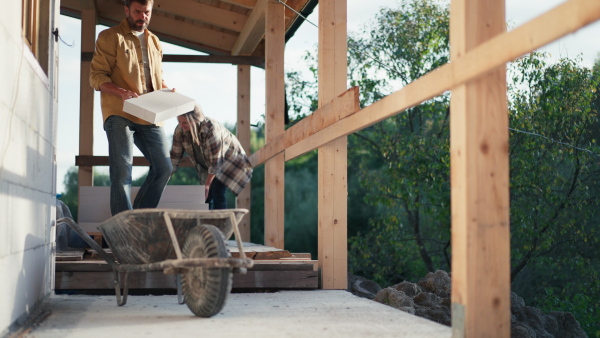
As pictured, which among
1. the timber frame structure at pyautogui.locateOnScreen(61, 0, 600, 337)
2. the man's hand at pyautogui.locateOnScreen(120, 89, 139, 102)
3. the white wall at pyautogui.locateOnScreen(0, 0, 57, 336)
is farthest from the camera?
the man's hand at pyautogui.locateOnScreen(120, 89, 139, 102)

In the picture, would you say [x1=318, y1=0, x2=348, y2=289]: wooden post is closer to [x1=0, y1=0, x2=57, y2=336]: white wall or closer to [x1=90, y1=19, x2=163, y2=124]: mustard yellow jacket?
[x1=90, y1=19, x2=163, y2=124]: mustard yellow jacket

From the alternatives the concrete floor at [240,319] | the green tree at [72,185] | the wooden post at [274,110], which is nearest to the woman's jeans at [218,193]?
the wooden post at [274,110]

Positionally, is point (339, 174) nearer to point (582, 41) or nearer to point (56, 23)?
point (56, 23)

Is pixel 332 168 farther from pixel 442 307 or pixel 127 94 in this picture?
pixel 442 307

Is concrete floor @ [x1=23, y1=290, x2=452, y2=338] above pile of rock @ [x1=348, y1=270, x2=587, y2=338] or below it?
above

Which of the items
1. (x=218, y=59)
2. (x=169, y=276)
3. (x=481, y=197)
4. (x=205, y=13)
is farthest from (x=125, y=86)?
(x=218, y=59)

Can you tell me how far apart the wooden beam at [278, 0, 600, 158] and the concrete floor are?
2.97 ft

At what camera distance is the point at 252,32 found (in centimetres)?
829

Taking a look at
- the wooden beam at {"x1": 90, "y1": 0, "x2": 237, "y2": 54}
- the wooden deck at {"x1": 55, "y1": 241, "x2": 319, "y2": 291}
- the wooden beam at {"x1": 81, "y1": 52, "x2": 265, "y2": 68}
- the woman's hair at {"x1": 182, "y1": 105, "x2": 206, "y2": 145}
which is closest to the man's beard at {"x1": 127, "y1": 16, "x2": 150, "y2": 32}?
the woman's hair at {"x1": 182, "y1": 105, "x2": 206, "y2": 145}

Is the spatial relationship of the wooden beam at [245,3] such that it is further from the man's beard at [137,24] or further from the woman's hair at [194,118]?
the man's beard at [137,24]

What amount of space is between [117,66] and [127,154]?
0.56 metres

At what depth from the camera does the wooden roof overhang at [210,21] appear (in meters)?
8.05

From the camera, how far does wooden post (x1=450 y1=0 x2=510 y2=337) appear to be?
256 centimetres

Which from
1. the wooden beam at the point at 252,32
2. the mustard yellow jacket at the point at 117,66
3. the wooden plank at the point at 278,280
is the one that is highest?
the wooden beam at the point at 252,32
